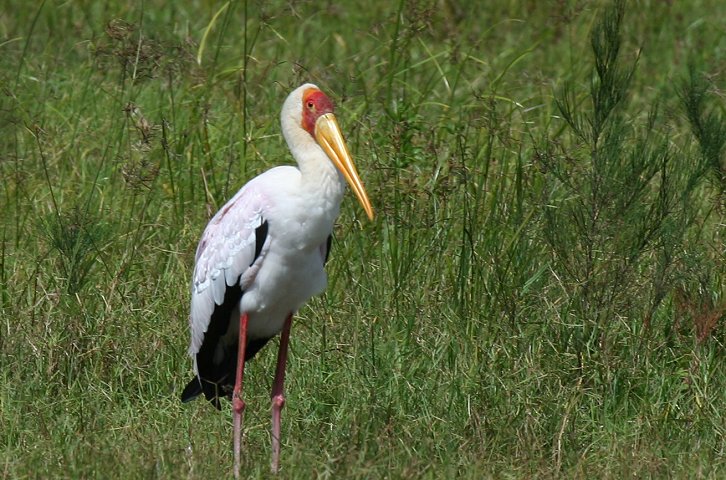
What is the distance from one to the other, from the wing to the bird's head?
8.2 inches

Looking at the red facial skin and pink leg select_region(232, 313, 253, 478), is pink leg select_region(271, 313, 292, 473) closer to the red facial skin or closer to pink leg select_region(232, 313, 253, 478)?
pink leg select_region(232, 313, 253, 478)

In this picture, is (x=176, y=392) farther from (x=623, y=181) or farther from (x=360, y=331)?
(x=623, y=181)

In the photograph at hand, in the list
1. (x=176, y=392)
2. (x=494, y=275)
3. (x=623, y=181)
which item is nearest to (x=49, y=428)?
(x=176, y=392)

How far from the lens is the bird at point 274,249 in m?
3.93

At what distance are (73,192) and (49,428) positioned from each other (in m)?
1.71

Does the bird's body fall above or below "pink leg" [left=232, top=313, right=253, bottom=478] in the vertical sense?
above

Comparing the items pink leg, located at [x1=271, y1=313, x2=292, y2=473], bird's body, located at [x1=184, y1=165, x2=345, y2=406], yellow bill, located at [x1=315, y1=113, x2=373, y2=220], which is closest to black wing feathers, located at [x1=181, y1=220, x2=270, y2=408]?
bird's body, located at [x1=184, y1=165, x2=345, y2=406]

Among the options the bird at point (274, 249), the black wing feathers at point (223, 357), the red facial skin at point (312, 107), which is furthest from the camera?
the black wing feathers at point (223, 357)

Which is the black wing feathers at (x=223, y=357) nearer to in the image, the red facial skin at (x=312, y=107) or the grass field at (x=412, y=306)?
the grass field at (x=412, y=306)

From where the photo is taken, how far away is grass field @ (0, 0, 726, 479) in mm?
4004

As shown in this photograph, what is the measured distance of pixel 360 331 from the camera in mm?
4570

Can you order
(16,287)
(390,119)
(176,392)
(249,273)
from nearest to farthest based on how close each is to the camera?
(249,273) → (176,392) → (16,287) → (390,119)

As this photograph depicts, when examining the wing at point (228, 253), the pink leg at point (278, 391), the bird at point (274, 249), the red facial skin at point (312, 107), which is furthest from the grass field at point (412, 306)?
the red facial skin at point (312, 107)

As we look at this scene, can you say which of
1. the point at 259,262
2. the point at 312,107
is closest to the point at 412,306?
the point at 259,262
